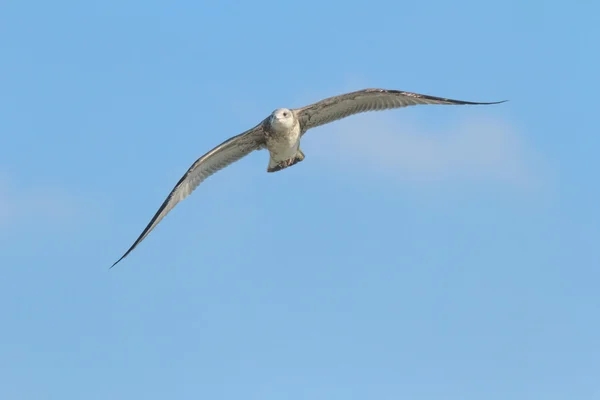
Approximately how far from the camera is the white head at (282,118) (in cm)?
2356

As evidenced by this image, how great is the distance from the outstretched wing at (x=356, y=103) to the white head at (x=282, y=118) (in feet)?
1.41

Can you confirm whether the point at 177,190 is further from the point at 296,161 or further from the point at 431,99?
the point at 431,99

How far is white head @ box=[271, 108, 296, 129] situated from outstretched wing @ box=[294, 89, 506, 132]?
0.43 metres

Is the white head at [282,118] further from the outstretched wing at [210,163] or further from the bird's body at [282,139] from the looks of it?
the outstretched wing at [210,163]

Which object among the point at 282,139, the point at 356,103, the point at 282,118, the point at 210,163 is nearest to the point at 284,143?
the point at 282,139

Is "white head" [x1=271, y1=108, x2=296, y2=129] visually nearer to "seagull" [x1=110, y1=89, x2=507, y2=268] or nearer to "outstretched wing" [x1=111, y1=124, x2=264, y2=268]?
"seagull" [x1=110, y1=89, x2=507, y2=268]

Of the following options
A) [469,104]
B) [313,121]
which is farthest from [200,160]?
[469,104]

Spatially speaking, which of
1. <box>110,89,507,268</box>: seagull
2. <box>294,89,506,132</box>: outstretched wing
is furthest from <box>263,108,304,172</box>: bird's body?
<box>294,89,506,132</box>: outstretched wing

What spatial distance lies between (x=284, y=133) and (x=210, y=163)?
9.37 ft

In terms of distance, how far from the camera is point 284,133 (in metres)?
23.8

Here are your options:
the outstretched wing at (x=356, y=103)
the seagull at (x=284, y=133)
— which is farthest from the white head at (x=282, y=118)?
the outstretched wing at (x=356, y=103)

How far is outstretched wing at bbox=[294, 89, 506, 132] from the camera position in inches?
930

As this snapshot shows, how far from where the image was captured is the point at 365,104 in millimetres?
24312

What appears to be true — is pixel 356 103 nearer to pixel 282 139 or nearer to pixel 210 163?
pixel 282 139
